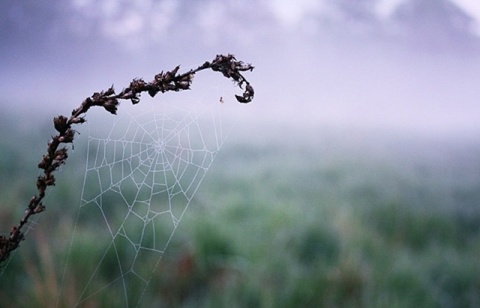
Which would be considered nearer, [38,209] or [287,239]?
[38,209]

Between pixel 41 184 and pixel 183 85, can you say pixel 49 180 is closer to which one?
pixel 41 184

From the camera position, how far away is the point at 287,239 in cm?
262

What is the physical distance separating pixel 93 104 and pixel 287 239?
231 centimetres

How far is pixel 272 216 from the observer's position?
284 cm

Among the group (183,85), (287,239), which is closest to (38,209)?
(183,85)

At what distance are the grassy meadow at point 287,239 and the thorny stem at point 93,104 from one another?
55.4 inches

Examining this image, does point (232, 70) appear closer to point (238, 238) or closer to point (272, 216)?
point (238, 238)

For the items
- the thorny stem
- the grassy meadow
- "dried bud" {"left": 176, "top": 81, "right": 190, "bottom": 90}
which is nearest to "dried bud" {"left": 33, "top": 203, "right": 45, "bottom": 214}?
the thorny stem

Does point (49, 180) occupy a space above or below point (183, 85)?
below

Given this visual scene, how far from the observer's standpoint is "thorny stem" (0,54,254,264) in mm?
388

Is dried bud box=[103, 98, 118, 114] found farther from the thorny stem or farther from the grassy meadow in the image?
the grassy meadow

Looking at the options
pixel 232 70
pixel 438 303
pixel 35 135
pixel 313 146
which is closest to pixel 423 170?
pixel 313 146

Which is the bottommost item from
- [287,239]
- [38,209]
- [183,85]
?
[38,209]

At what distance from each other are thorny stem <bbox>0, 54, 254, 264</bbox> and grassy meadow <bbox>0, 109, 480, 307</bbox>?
141cm
